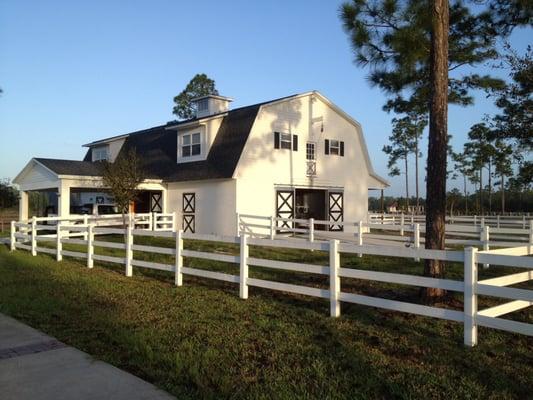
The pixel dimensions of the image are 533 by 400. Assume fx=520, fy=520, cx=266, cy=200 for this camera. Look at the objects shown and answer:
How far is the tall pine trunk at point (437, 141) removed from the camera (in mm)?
8297

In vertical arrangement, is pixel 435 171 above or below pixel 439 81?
below

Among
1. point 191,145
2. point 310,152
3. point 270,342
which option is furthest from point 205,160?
point 270,342

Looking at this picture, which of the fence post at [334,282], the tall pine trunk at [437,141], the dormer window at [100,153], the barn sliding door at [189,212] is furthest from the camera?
the dormer window at [100,153]

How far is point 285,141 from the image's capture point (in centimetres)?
2414

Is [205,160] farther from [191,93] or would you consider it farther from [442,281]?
[191,93]

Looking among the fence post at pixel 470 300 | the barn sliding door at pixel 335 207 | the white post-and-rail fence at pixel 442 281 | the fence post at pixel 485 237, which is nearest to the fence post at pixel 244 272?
the white post-and-rail fence at pixel 442 281

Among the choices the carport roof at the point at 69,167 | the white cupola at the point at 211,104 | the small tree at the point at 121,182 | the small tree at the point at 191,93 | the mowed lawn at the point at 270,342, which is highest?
the small tree at the point at 191,93

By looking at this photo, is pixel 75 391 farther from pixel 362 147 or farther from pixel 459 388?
pixel 362 147

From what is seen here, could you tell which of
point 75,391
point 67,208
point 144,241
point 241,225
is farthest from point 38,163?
point 75,391

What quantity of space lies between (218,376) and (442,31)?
657cm

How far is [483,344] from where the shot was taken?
238 inches

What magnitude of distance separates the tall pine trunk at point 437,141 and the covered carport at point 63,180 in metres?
15.5

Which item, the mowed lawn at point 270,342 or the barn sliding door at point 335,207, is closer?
the mowed lawn at point 270,342

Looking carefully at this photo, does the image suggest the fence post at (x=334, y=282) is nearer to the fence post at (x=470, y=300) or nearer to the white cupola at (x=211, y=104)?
the fence post at (x=470, y=300)
